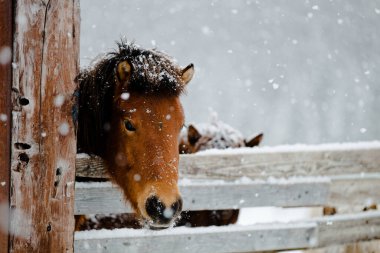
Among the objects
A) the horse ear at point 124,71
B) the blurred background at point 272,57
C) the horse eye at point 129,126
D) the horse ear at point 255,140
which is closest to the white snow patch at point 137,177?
the horse eye at point 129,126

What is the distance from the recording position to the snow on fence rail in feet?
10.1

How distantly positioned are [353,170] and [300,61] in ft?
152

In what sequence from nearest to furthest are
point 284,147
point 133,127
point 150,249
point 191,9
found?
1. point 133,127
2. point 150,249
3. point 284,147
4. point 191,9

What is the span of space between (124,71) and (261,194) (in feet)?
5.53

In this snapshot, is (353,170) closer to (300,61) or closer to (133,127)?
(133,127)

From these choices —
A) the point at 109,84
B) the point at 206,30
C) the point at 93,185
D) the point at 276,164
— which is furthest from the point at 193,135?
the point at 206,30

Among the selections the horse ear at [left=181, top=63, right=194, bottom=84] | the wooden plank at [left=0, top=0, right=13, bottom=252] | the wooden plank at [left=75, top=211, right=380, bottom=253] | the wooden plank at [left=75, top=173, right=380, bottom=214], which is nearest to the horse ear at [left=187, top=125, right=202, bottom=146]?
the wooden plank at [left=75, top=173, right=380, bottom=214]

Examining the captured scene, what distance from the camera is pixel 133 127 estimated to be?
2666 millimetres

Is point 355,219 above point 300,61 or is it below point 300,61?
below

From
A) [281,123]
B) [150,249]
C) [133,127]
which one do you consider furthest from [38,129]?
[281,123]

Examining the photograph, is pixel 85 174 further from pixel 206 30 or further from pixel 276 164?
pixel 206 30

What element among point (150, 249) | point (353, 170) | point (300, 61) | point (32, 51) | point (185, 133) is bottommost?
point (150, 249)

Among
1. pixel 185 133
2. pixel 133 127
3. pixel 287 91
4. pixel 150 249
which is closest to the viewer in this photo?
pixel 133 127

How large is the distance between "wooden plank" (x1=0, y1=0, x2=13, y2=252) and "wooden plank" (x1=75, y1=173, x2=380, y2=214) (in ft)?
2.72
